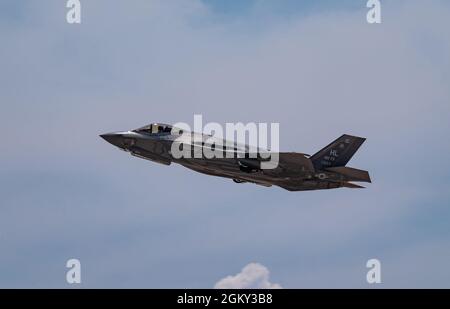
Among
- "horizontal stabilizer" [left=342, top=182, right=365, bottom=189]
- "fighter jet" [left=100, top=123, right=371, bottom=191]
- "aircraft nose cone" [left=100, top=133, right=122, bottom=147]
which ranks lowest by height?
"horizontal stabilizer" [left=342, top=182, right=365, bottom=189]

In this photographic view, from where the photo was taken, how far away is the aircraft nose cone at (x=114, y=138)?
250 feet

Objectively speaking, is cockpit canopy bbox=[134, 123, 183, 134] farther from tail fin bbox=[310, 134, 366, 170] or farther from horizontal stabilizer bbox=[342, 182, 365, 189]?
horizontal stabilizer bbox=[342, 182, 365, 189]

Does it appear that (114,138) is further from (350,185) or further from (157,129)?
(350,185)

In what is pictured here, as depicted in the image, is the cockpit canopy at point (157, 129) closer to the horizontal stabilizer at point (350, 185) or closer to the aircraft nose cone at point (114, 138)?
the aircraft nose cone at point (114, 138)

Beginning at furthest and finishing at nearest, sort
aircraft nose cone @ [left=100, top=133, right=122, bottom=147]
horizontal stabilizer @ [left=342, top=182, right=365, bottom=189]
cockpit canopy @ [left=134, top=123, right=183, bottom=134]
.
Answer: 1. cockpit canopy @ [left=134, top=123, right=183, bottom=134]
2. aircraft nose cone @ [left=100, top=133, right=122, bottom=147]
3. horizontal stabilizer @ [left=342, top=182, right=365, bottom=189]

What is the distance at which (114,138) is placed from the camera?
7638 centimetres

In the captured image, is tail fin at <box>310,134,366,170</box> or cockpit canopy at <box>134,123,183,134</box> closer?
tail fin at <box>310,134,366,170</box>

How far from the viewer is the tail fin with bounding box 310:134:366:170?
75.2 m

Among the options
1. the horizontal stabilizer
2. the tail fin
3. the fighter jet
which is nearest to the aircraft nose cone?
the fighter jet

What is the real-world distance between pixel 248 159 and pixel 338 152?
7.13 m

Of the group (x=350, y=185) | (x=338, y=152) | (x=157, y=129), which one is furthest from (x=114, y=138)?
(x=350, y=185)

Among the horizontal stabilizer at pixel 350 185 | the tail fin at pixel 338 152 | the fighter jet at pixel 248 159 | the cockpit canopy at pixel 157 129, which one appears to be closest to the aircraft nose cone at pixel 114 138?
the fighter jet at pixel 248 159
